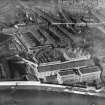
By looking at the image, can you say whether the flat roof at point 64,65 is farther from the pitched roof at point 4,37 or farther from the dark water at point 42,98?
the pitched roof at point 4,37

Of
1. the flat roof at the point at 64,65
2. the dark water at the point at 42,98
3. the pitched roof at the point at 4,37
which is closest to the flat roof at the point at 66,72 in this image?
the flat roof at the point at 64,65

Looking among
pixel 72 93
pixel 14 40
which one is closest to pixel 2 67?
pixel 14 40

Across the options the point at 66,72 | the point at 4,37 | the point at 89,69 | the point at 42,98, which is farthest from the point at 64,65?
the point at 4,37

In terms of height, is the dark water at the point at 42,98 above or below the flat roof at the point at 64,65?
below

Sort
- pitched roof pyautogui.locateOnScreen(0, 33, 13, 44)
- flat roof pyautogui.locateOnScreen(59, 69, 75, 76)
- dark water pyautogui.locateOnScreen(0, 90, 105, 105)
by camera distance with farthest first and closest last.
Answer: pitched roof pyautogui.locateOnScreen(0, 33, 13, 44), flat roof pyautogui.locateOnScreen(59, 69, 75, 76), dark water pyautogui.locateOnScreen(0, 90, 105, 105)

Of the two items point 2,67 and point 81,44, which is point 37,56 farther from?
point 81,44

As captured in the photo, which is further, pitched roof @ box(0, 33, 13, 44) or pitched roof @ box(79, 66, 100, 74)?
pitched roof @ box(0, 33, 13, 44)

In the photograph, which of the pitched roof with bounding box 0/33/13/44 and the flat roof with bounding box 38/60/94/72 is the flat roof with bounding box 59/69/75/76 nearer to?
the flat roof with bounding box 38/60/94/72

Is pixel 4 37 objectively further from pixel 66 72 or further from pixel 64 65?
pixel 66 72

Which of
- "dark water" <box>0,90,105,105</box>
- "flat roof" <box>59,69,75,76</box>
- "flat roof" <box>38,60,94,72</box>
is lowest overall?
"dark water" <box>0,90,105,105</box>

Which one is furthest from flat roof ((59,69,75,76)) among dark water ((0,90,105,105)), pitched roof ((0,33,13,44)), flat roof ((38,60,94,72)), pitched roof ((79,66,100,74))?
pitched roof ((0,33,13,44))
